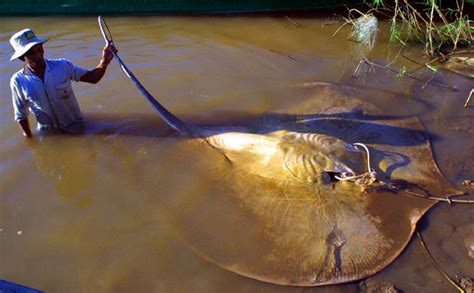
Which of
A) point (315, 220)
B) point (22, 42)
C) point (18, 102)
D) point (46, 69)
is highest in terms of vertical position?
point (22, 42)

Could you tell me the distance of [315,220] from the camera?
296 centimetres

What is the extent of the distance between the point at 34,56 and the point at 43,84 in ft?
1.06

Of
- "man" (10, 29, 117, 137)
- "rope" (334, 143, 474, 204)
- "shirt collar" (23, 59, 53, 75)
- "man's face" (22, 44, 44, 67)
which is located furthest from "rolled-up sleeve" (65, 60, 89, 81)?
"rope" (334, 143, 474, 204)

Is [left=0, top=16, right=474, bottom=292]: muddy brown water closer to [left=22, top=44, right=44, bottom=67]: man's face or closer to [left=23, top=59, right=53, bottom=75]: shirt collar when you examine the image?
[left=23, top=59, right=53, bottom=75]: shirt collar

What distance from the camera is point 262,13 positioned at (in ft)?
23.4

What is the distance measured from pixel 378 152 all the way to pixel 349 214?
→ 90cm

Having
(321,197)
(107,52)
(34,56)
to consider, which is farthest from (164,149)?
(321,197)

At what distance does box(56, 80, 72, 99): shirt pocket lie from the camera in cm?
398

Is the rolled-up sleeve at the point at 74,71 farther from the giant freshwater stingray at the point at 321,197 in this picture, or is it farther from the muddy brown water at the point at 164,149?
the giant freshwater stingray at the point at 321,197

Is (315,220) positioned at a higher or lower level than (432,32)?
lower

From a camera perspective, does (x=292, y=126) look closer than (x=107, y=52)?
No

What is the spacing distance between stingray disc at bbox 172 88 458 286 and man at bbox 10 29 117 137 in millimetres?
1970

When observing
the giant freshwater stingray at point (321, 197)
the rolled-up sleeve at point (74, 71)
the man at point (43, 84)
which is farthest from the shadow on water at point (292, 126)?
the rolled-up sleeve at point (74, 71)

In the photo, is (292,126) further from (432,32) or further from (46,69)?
(432,32)
